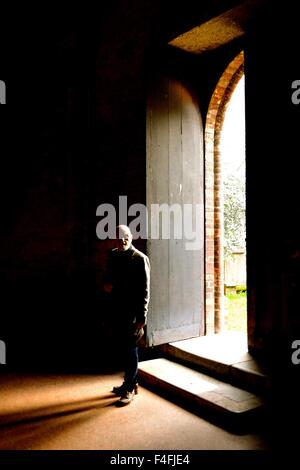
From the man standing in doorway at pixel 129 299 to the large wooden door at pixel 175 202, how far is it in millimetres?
818

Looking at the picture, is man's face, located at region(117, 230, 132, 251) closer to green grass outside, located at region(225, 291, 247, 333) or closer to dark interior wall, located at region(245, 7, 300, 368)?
dark interior wall, located at region(245, 7, 300, 368)

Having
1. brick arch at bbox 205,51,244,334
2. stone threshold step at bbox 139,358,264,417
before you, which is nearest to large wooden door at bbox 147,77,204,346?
brick arch at bbox 205,51,244,334

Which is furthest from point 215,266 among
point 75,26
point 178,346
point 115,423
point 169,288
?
point 75,26

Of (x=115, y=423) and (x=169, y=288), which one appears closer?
(x=115, y=423)

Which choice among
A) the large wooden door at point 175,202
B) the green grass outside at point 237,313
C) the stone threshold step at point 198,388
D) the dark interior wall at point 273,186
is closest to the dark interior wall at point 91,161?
the dark interior wall at point 273,186

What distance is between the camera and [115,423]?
9.71 ft

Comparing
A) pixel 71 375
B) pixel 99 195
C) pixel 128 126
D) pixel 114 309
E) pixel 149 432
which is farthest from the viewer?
pixel 99 195

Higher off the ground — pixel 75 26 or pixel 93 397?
pixel 75 26

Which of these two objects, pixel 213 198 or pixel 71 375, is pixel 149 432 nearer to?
pixel 71 375

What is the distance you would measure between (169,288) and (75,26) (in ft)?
13.1

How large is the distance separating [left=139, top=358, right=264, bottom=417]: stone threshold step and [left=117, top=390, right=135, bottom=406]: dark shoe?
1.18ft

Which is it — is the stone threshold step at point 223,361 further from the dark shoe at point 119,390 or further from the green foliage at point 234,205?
the green foliage at point 234,205

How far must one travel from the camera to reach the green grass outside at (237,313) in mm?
6298

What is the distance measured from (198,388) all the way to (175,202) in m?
2.13
